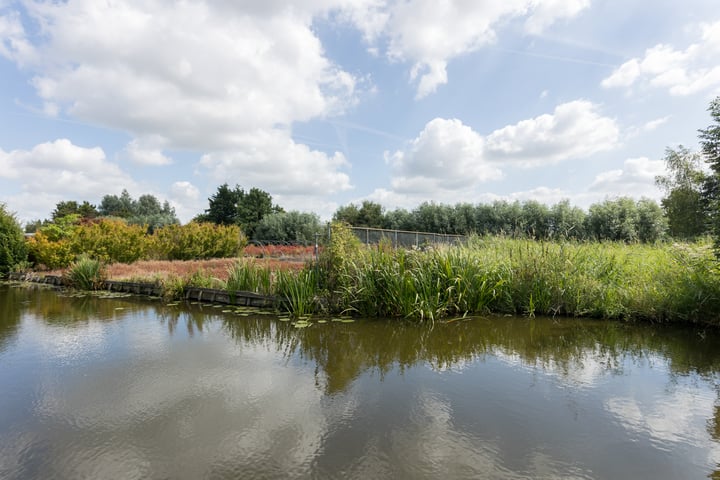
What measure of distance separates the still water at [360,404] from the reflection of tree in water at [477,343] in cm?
4

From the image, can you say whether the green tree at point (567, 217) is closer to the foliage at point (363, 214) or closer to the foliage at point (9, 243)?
the foliage at point (363, 214)

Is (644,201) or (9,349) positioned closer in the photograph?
(9,349)

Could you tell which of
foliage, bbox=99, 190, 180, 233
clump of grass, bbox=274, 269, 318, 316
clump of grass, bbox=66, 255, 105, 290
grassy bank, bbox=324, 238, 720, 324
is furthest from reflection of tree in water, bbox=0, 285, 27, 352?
foliage, bbox=99, 190, 180, 233

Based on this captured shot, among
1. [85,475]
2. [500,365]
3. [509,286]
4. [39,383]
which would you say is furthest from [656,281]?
[39,383]

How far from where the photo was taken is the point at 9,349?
534 cm

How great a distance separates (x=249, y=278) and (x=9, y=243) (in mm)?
12901

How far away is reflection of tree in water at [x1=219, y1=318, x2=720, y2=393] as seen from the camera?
4699 mm

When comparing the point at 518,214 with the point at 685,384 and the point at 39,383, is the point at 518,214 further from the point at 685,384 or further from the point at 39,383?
the point at 39,383

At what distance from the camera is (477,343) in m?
5.67

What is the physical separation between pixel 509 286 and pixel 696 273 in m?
3.15

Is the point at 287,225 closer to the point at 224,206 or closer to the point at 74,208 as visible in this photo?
the point at 224,206

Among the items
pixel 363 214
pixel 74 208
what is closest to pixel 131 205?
pixel 74 208

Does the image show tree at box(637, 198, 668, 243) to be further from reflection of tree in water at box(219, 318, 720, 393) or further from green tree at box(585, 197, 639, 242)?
reflection of tree in water at box(219, 318, 720, 393)

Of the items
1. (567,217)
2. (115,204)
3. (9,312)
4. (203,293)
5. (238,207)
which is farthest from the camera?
(115,204)
